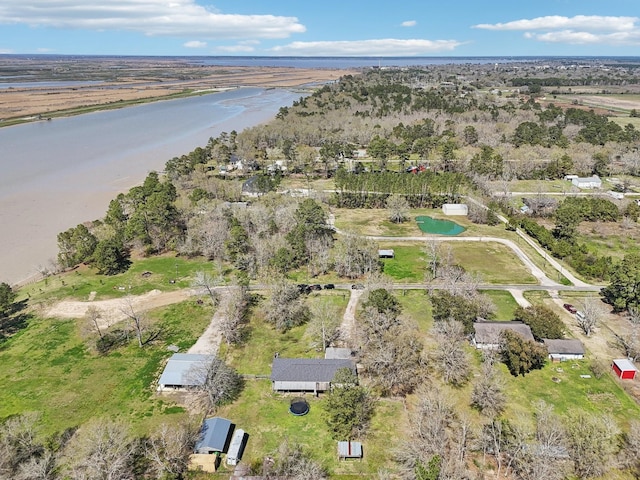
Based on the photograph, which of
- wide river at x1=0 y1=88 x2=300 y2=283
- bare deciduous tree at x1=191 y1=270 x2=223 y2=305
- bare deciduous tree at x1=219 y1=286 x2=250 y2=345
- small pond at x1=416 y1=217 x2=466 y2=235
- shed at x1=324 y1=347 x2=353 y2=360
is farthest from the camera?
small pond at x1=416 y1=217 x2=466 y2=235

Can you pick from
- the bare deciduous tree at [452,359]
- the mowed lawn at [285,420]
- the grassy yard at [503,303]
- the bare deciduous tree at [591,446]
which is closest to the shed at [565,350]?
the grassy yard at [503,303]

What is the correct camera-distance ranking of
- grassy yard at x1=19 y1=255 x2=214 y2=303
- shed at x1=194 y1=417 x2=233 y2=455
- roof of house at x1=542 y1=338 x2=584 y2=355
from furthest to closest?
grassy yard at x1=19 y1=255 x2=214 y2=303 < roof of house at x1=542 y1=338 x2=584 y2=355 < shed at x1=194 y1=417 x2=233 y2=455

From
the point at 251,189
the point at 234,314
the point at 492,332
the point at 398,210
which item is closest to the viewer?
the point at 492,332

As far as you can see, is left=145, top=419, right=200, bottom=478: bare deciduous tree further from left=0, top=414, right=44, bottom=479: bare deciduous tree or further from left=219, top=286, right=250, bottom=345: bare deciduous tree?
left=219, top=286, right=250, bottom=345: bare deciduous tree

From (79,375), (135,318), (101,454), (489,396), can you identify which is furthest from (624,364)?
(79,375)

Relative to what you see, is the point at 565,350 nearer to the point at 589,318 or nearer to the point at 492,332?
the point at 589,318

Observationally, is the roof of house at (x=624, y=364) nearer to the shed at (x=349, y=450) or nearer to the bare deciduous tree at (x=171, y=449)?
the shed at (x=349, y=450)

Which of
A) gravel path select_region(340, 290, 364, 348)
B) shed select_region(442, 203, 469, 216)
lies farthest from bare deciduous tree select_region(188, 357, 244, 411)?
shed select_region(442, 203, 469, 216)
